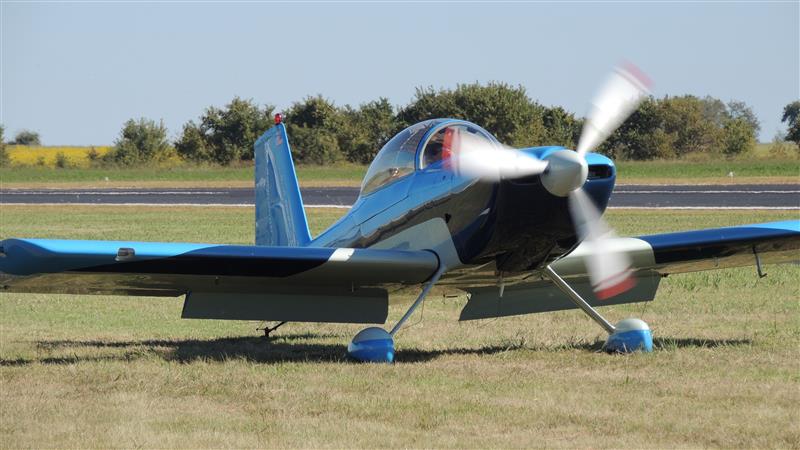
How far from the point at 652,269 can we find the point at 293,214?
3.94 meters

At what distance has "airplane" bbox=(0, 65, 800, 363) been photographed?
8594 millimetres

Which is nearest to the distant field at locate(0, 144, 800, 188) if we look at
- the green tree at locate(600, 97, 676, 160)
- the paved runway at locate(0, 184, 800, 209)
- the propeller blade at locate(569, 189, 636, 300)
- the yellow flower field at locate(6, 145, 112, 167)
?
the green tree at locate(600, 97, 676, 160)

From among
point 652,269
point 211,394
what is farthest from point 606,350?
point 211,394

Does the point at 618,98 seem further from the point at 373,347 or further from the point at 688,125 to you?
the point at 688,125

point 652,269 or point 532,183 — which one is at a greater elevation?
point 532,183

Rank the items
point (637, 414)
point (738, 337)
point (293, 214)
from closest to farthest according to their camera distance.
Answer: point (637, 414), point (738, 337), point (293, 214)

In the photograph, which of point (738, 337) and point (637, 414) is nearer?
point (637, 414)

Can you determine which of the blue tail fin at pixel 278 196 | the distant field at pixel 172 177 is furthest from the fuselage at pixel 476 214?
the distant field at pixel 172 177

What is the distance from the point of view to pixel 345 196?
1626 inches

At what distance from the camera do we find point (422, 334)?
1153 cm

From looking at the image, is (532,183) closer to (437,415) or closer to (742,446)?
(437,415)

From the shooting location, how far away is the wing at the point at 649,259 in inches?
409

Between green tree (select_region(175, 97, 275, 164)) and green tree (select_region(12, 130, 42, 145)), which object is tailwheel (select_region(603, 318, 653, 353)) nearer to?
green tree (select_region(175, 97, 275, 164))

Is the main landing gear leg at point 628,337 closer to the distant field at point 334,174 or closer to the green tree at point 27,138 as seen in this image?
the distant field at point 334,174
